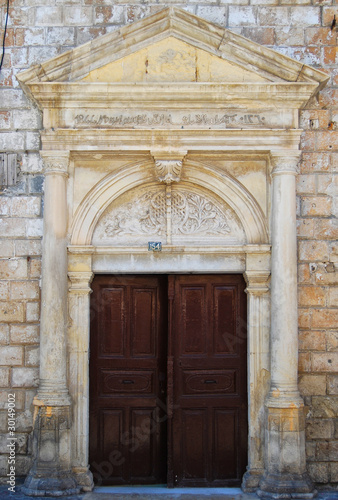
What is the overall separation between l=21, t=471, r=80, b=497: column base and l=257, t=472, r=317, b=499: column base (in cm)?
183

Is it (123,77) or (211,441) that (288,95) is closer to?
(123,77)

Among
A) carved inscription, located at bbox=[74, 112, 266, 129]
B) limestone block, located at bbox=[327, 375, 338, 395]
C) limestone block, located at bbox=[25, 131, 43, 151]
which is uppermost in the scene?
carved inscription, located at bbox=[74, 112, 266, 129]

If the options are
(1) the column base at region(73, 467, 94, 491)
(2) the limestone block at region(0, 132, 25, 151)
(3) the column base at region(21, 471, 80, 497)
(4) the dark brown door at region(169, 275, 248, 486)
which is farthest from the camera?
(2) the limestone block at region(0, 132, 25, 151)

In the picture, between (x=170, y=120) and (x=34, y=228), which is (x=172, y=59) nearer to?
(x=170, y=120)

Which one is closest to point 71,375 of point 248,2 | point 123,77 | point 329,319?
point 329,319

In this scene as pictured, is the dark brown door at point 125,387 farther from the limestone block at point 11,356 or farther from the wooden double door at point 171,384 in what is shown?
the limestone block at point 11,356

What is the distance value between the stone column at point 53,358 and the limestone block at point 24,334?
0.21m

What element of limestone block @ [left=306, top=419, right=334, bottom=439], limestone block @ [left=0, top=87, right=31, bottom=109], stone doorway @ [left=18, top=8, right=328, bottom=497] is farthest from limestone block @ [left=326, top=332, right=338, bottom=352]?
limestone block @ [left=0, top=87, right=31, bottom=109]

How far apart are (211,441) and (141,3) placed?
4762 mm

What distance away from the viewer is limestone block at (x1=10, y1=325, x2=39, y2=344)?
19.6ft

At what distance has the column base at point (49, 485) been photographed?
5.43 metres

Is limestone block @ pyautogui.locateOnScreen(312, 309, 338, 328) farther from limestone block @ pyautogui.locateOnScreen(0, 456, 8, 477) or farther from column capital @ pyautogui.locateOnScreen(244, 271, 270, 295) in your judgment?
limestone block @ pyautogui.locateOnScreen(0, 456, 8, 477)

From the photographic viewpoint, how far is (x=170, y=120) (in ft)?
19.5

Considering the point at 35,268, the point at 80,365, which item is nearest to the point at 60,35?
the point at 35,268
